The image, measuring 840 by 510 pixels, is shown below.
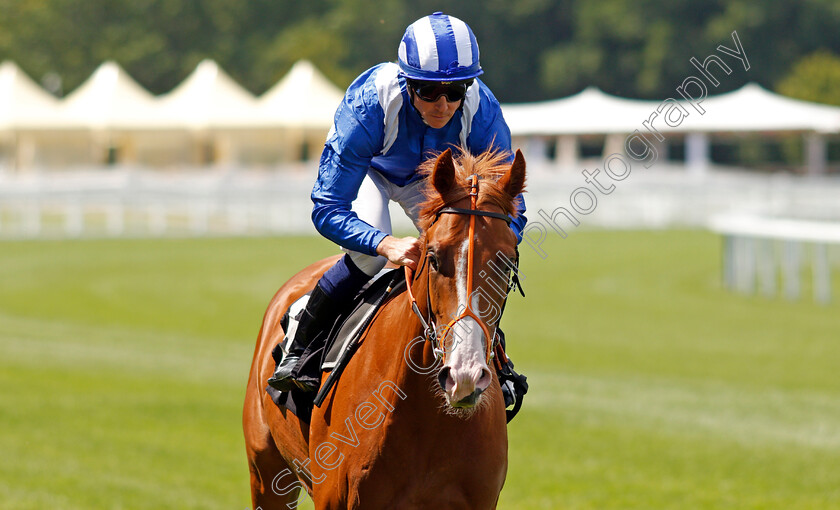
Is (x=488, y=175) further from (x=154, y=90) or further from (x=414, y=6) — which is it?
(x=154, y=90)

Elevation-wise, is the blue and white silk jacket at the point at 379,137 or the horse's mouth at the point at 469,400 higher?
the blue and white silk jacket at the point at 379,137

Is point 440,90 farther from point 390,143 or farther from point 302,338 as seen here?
point 302,338

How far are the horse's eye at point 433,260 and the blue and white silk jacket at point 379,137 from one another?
20.9 inches

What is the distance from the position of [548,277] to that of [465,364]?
57.6 feet

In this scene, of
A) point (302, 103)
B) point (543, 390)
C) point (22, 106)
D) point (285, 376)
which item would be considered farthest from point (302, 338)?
point (22, 106)

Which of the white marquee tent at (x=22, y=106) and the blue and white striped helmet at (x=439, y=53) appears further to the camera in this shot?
the white marquee tent at (x=22, y=106)

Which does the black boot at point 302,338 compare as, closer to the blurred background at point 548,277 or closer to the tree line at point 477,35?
the blurred background at point 548,277

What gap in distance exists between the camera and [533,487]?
8055mm

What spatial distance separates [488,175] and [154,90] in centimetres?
6694

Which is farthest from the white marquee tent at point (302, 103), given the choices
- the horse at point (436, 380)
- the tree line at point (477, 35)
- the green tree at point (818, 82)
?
the horse at point (436, 380)

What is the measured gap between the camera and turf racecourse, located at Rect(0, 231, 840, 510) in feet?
26.3

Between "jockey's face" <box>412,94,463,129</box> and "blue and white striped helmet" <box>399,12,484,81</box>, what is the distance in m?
0.11

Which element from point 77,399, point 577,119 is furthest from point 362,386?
point 577,119

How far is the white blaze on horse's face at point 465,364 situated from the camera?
346cm
